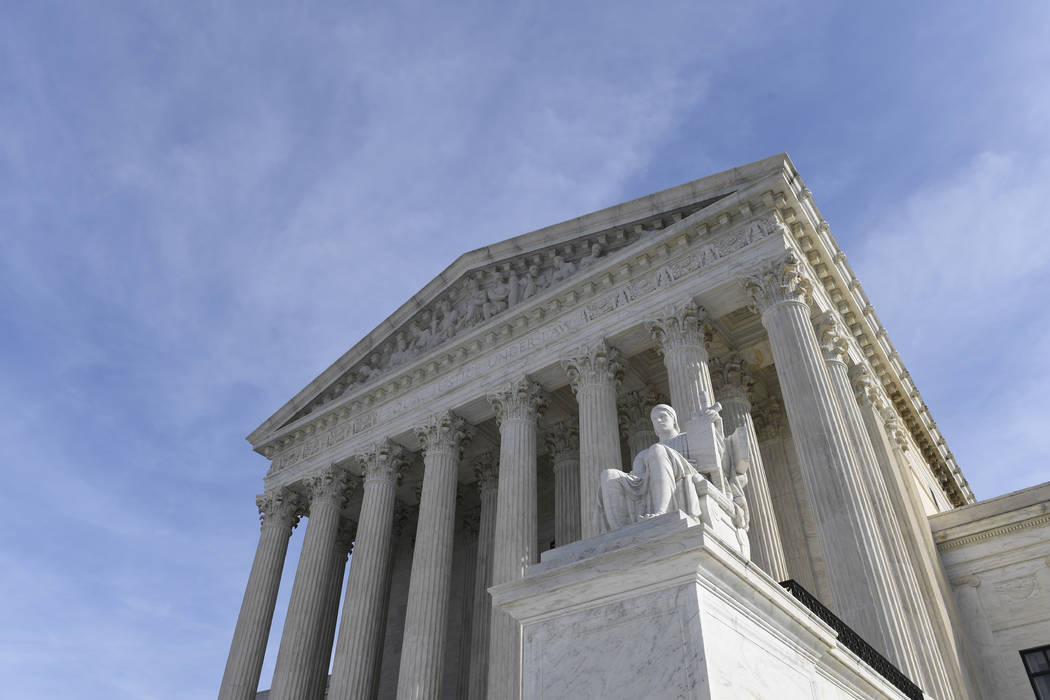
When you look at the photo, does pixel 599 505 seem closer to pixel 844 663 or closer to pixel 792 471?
pixel 844 663

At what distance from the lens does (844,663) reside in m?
8.07

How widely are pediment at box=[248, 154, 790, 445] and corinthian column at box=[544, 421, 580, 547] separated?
4.33m

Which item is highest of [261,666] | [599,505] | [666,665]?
[261,666]

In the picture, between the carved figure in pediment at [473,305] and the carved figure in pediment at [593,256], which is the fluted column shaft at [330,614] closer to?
the carved figure in pediment at [473,305]

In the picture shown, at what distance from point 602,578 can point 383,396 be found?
2199cm

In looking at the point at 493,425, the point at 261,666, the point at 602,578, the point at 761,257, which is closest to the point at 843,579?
the point at 761,257

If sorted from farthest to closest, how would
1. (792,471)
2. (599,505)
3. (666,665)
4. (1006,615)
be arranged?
1. (792,471)
2. (1006,615)
3. (599,505)
4. (666,665)

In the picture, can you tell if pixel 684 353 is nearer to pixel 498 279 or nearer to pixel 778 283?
pixel 778 283

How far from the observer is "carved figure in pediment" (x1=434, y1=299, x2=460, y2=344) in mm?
27188

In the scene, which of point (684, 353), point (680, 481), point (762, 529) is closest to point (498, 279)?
point (684, 353)

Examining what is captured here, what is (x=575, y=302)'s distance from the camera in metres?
23.1

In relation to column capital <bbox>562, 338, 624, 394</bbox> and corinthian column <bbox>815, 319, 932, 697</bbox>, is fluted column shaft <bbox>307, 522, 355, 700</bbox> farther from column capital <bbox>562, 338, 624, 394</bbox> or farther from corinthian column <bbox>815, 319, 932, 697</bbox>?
corinthian column <bbox>815, 319, 932, 697</bbox>

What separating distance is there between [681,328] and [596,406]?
307 centimetres

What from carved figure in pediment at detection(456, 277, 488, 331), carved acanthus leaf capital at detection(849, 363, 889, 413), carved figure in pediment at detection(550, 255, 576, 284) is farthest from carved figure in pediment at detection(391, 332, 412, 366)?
carved acanthus leaf capital at detection(849, 363, 889, 413)
